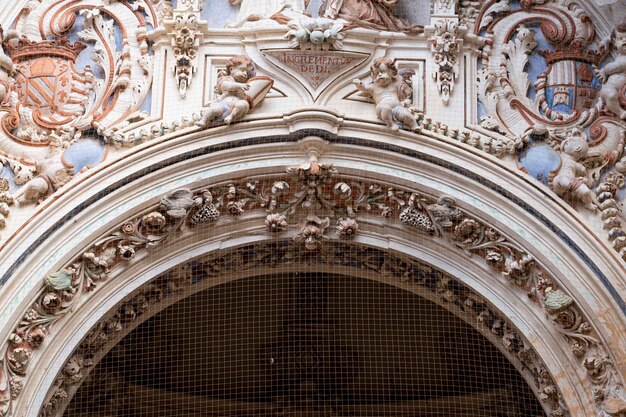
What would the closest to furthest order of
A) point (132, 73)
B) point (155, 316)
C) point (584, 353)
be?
point (584, 353) < point (132, 73) < point (155, 316)

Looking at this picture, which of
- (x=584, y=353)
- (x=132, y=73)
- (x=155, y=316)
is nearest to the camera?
(x=584, y=353)

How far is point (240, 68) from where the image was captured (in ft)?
38.4

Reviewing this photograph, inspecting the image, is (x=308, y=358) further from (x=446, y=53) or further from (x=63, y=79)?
(x=63, y=79)

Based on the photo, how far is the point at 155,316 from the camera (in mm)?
12773

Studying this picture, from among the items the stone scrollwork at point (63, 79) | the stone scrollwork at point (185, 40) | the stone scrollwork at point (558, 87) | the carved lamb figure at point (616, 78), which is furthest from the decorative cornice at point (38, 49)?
the carved lamb figure at point (616, 78)

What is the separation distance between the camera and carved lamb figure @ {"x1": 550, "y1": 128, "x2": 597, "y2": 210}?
37.2 feet

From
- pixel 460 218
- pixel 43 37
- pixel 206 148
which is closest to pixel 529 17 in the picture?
pixel 460 218

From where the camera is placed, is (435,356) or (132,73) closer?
(132,73)

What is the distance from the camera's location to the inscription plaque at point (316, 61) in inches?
467

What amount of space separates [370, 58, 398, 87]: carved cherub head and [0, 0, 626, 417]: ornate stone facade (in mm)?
22

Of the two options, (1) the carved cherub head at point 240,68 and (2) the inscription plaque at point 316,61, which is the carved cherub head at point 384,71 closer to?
(2) the inscription plaque at point 316,61

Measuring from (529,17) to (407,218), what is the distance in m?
1.74

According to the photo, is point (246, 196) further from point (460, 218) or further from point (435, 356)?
point (435, 356)

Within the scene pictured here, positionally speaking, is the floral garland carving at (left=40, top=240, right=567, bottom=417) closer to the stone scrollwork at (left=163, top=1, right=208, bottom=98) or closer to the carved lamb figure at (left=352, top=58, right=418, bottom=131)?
the carved lamb figure at (left=352, top=58, right=418, bottom=131)
